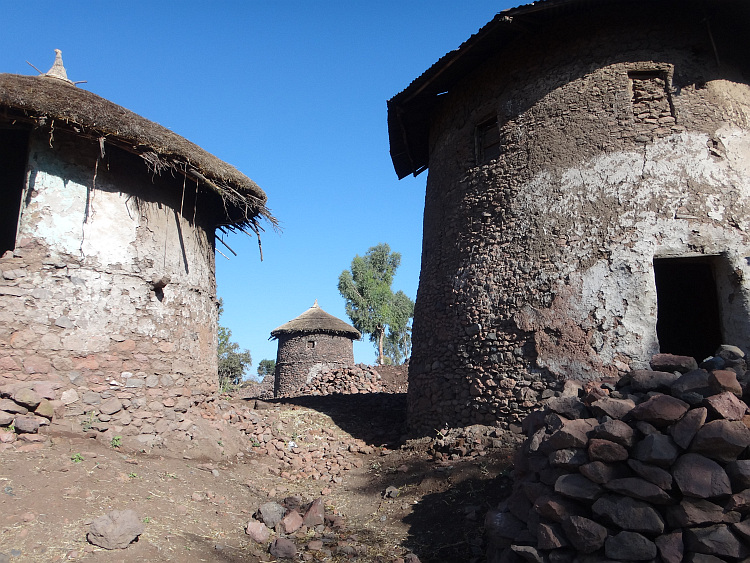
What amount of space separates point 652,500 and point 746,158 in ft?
18.8

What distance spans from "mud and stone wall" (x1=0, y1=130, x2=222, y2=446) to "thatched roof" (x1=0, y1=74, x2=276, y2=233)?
1.08 feet

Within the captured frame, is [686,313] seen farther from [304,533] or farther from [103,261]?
[103,261]

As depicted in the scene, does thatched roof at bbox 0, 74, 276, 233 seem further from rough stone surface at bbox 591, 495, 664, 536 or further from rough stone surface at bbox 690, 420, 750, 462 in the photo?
rough stone surface at bbox 690, 420, 750, 462

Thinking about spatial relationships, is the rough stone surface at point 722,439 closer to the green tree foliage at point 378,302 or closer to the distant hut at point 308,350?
the distant hut at point 308,350

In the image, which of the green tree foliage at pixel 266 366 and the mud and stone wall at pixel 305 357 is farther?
the green tree foliage at pixel 266 366

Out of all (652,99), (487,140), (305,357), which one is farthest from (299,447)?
(305,357)

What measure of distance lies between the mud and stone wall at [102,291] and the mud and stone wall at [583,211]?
13.1ft

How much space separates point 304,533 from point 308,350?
53.5ft

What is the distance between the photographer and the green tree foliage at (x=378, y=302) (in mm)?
33781

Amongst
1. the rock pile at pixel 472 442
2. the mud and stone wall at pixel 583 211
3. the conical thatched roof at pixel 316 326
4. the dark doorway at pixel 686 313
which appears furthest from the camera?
the conical thatched roof at pixel 316 326

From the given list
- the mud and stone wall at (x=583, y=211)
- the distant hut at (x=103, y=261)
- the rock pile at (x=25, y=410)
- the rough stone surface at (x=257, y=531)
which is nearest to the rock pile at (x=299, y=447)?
the distant hut at (x=103, y=261)

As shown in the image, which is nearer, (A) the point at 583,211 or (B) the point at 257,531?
(B) the point at 257,531

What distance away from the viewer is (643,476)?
3750 mm

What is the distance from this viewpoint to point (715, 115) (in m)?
7.31
